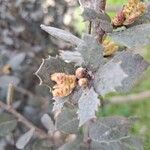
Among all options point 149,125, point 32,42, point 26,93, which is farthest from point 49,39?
point 149,125

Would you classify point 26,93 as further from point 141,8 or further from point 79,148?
point 141,8

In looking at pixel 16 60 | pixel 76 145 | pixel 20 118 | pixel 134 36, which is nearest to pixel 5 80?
pixel 16 60

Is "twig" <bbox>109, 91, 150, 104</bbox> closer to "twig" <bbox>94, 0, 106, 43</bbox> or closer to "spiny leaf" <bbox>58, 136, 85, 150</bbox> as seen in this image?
"spiny leaf" <bbox>58, 136, 85, 150</bbox>

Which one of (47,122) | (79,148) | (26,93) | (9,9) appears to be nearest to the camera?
(79,148)

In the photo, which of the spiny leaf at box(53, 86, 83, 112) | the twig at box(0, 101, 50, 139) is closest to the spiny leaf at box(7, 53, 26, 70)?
the twig at box(0, 101, 50, 139)

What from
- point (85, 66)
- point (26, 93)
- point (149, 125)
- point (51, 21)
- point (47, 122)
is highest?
point (85, 66)

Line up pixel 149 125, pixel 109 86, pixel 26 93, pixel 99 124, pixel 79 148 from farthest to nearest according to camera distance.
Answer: pixel 149 125 < pixel 26 93 < pixel 79 148 < pixel 99 124 < pixel 109 86

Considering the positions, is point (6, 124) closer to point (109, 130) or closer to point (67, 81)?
point (109, 130)
